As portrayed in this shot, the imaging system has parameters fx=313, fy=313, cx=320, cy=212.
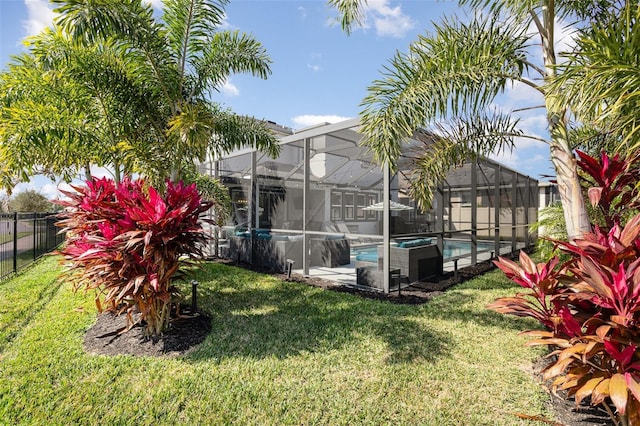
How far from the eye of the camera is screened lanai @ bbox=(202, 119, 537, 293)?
5.73m

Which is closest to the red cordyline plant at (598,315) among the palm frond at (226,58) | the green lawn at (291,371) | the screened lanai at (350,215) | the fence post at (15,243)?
the green lawn at (291,371)

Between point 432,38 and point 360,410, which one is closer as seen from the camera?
point 360,410

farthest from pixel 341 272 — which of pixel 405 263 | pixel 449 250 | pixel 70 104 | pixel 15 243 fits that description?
pixel 15 243

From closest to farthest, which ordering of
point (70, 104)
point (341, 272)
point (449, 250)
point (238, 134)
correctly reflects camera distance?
point (70, 104) < point (238, 134) < point (341, 272) < point (449, 250)

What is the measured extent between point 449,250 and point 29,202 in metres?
25.8

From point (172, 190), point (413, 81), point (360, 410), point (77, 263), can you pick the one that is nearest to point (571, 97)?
point (413, 81)

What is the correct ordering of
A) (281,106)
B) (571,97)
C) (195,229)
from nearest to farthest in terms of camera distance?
(571,97)
(195,229)
(281,106)

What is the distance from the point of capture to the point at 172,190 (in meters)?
3.66

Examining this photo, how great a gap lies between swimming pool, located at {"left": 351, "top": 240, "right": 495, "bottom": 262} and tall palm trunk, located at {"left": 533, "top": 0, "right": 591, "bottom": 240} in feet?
10.2

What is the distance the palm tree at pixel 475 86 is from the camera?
306 centimetres

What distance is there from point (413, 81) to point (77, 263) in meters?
4.65

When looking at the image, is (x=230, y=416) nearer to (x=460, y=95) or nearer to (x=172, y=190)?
(x=172, y=190)

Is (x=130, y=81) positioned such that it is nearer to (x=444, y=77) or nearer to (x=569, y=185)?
(x=444, y=77)

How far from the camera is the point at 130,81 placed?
16.3 feet
